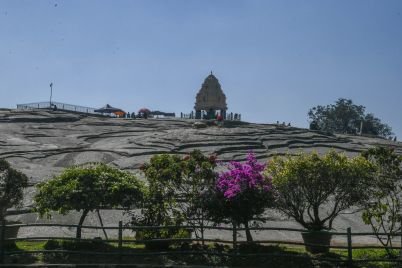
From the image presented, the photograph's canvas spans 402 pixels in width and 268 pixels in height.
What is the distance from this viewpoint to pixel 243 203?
13.9 meters

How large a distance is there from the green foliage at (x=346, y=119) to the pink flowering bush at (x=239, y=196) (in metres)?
66.6

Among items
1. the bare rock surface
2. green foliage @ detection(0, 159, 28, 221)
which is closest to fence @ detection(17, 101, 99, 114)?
the bare rock surface

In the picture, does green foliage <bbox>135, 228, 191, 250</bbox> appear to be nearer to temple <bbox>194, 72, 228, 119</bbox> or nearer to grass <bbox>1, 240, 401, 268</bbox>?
grass <bbox>1, 240, 401, 268</bbox>

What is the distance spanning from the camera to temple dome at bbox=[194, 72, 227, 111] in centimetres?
6022

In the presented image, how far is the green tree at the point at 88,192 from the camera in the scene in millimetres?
13906

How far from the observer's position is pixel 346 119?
265 feet

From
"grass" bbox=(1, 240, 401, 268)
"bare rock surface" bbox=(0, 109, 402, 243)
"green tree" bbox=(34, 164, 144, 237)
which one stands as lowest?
"grass" bbox=(1, 240, 401, 268)

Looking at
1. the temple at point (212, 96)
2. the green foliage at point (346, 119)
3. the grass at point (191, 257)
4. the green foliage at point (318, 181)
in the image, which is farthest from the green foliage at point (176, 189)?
the green foliage at point (346, 119)

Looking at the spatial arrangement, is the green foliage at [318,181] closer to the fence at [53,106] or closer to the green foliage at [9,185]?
the green foliage at [9,185]

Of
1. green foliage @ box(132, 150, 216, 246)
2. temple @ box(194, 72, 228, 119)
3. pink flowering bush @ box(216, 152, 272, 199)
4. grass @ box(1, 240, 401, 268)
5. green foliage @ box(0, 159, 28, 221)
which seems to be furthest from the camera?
temple @ box(194, 72, 228, 119)

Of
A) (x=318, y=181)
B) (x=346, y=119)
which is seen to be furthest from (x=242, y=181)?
(x=346, y=119)

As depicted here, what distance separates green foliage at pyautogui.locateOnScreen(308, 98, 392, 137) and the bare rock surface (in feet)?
119

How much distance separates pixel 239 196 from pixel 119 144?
21.1 m

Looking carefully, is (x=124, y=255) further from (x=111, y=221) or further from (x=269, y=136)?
(x=269, y=136)
